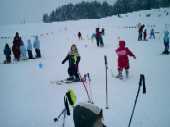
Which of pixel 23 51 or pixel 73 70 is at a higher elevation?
pixel 73 70

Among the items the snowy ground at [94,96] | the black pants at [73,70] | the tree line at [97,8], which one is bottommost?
the snowy ground at [94,96]

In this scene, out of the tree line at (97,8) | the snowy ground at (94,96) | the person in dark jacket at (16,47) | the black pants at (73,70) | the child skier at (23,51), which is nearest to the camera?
the snowy ground at (94,96)

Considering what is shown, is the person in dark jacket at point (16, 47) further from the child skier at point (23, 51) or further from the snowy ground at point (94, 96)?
the snowy ground at point (94, 96)

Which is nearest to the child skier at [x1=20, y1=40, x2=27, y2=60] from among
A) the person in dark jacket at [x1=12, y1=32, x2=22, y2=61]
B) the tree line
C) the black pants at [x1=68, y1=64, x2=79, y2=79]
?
the person in dark jacket at [x1=12, y1=32, x2=22, y2=61]

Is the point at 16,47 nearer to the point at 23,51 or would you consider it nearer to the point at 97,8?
the point at 23,51

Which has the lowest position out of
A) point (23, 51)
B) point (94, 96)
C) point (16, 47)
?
point (94, 96)

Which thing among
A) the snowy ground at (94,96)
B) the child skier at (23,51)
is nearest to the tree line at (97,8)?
the child skier at (23,51)

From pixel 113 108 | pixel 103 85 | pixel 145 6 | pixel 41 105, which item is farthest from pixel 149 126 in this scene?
pixel 145 6

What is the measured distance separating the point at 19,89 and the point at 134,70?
4.80 metres

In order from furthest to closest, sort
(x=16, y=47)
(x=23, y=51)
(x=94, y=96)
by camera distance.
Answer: (x=23, y=51) → (x=16, y=47) → (x=94, y=96)

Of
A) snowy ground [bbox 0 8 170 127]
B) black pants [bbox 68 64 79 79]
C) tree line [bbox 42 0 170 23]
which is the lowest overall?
snowy ground [bbox 0 8 170 127]

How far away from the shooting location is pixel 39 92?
1033 cm

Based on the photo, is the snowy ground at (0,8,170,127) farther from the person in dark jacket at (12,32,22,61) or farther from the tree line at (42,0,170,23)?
the tree line at (42,0,170,23)

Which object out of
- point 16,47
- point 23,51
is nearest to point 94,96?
point 16,47
